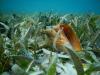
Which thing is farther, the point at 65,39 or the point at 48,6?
the point at 48,6

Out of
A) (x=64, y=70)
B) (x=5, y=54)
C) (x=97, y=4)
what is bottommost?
(x=64, y=70)

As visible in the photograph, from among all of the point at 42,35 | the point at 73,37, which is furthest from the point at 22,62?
the point at 42,35

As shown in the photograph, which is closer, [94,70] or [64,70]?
[94,70]

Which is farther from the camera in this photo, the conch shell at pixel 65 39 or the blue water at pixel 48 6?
the blue water at pixel 48 6

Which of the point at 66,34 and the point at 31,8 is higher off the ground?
the point at 31,8

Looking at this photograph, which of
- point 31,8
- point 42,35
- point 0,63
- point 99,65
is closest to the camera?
point 99,65

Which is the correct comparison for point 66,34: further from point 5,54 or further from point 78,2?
point 78,2

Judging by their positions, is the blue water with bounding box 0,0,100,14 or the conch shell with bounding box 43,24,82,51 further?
the blue water with bounding box 0,0,100,14

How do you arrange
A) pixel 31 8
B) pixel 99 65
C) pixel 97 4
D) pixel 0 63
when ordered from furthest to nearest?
pixel 31 8, pixel 97 4, pixel 0 63, pixel 99 65
